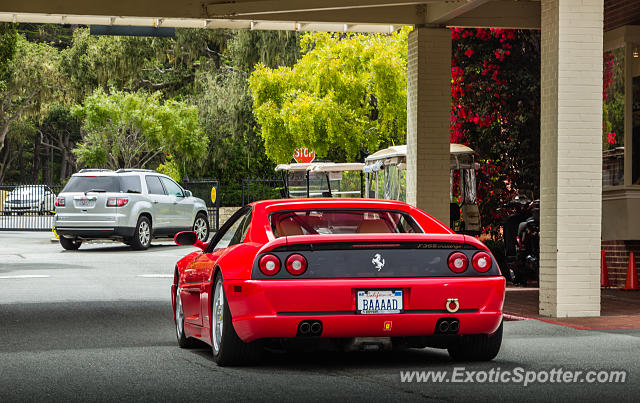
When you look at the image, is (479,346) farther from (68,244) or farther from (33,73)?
(33,73)

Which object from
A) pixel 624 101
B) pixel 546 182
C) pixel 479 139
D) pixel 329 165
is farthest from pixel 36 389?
pixel 329 165

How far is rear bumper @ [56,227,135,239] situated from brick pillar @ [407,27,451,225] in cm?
1084

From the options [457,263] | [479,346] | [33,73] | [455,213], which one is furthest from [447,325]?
[33,73]

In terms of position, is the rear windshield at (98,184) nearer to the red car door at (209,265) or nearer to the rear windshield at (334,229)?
the rear windshield at (334,229)

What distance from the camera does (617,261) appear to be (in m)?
18.5

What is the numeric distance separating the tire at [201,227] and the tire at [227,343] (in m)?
22.2

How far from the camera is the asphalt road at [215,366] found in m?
7.51

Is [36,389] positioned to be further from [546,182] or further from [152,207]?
[152,207]

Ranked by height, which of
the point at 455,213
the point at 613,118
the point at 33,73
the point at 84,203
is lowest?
the point at 455,213

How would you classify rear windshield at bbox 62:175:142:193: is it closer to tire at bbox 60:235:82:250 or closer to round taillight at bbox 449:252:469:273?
tire at bbox 60:235:82:250

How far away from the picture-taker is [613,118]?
19.0 metres

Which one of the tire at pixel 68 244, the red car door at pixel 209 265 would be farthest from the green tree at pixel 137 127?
the red car door at pixel 209 265

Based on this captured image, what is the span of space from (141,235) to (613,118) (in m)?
13.6

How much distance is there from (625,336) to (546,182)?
2851 mm
